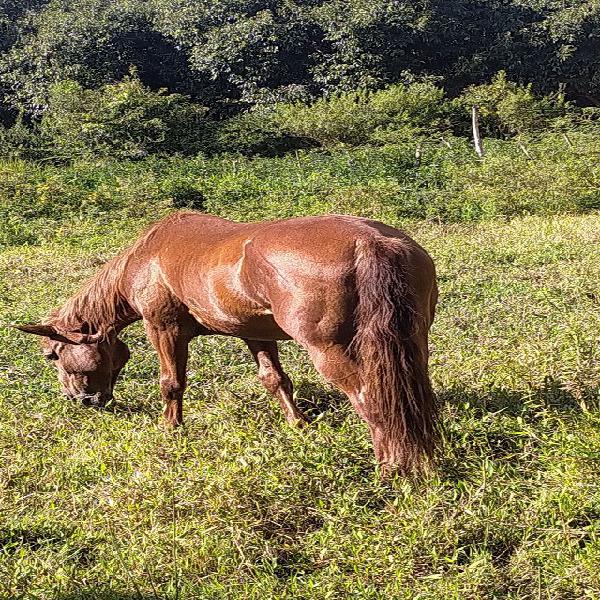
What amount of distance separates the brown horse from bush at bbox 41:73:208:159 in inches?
546

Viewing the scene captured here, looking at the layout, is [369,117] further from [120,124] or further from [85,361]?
[85,361]

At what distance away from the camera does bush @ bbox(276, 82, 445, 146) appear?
62.9 ft

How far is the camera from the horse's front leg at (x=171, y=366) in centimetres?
423

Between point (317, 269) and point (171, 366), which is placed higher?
point (317, 269)

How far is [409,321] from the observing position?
3104mm

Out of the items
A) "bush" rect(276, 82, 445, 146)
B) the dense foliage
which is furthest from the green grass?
the dense foliage

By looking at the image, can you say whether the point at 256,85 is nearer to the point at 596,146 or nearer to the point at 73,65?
the point at 73,65

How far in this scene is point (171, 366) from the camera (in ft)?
14.0

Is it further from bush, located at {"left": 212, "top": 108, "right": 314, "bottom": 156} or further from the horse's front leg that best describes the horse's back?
bush, located at {"left": 212, "top": 108, "right": 314, "bottom": 156}

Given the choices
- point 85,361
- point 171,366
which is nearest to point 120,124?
point 85,361

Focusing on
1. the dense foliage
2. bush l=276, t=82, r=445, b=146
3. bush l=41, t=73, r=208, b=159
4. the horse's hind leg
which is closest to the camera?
the horse's hind leg

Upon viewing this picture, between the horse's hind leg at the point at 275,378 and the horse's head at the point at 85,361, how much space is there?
991 millimetres

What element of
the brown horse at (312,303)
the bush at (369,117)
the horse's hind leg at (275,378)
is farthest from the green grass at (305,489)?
the bush at (369,117)

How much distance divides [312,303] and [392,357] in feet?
1.40
